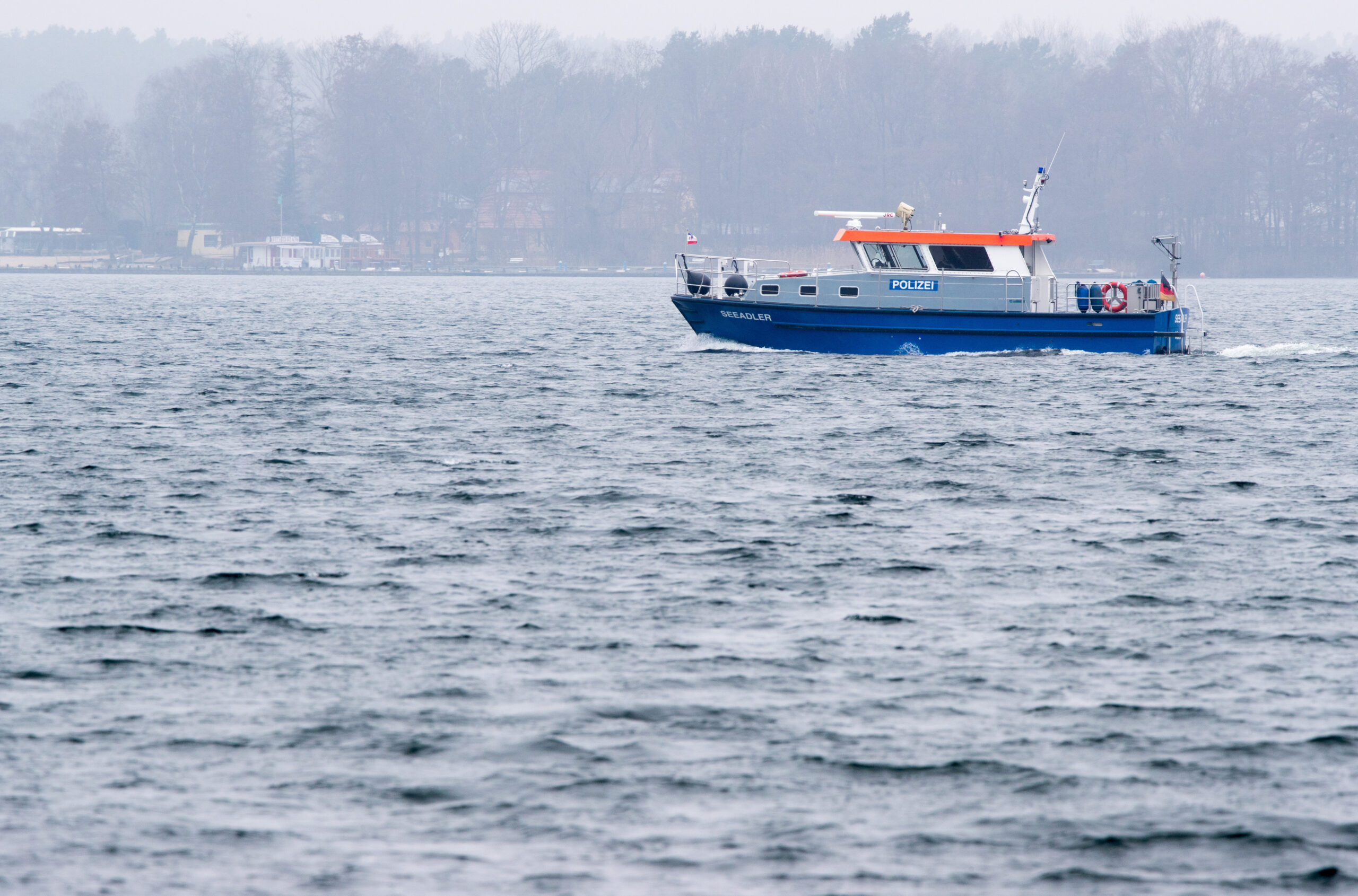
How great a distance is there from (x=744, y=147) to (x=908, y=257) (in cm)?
11993

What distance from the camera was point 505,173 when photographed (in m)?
161

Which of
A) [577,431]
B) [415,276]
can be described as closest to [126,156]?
[415,276]

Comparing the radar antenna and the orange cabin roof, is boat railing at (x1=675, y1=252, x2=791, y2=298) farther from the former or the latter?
the radar antenna

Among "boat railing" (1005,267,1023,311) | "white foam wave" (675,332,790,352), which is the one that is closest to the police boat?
"boat railing" (1005,267,1023,311)

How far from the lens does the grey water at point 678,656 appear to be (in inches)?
321

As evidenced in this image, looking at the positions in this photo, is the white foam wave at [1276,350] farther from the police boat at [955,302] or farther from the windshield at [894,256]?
the windshield at [894,256]

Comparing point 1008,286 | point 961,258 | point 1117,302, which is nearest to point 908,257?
point 961,258

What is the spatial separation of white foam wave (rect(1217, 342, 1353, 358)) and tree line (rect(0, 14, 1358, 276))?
87250mm

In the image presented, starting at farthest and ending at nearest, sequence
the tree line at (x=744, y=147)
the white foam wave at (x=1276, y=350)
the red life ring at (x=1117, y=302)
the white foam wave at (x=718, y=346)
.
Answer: the tree line at (x=744, y=147), the white foam wave at (x=1276, y=350), the white foam wave at (x=718, y=346), the red life ring at (x=1117, y=302)

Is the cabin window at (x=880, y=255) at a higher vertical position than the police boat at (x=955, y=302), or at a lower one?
higher

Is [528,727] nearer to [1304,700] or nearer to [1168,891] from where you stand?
[1168,891]

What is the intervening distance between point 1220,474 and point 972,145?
127 meters

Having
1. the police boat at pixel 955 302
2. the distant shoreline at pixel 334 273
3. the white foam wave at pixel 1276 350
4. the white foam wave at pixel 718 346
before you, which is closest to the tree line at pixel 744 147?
the distant shoreline at pixel 334 273

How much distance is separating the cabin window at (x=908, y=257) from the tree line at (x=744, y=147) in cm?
9942
